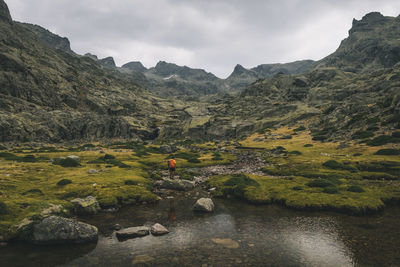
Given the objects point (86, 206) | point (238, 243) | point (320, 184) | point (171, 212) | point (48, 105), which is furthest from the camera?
point (48, 105)

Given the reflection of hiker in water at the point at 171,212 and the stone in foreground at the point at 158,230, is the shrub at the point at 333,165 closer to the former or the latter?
the reflection of hiker in water at the point at 171,212

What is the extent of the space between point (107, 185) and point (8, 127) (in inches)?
3684

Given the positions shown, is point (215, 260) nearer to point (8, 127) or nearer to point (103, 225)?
point (103, 225)

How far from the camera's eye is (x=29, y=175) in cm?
3070

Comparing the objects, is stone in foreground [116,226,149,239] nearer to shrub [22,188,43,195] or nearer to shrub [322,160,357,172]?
shrub [22,188,43,195]

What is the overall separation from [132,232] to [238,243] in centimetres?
783

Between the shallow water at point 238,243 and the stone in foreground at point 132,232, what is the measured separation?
0.50 m

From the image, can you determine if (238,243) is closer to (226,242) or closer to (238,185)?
(226,242)

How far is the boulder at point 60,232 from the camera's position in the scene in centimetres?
1505

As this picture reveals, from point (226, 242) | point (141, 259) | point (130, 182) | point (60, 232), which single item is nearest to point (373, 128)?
point (226, 242)

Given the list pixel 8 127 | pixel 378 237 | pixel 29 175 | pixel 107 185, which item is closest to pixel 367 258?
pixel 378 237

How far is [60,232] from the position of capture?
50.0 ft

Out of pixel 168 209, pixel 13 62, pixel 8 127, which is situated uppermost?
pixel 13 62

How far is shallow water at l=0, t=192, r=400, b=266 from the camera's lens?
519 inches
